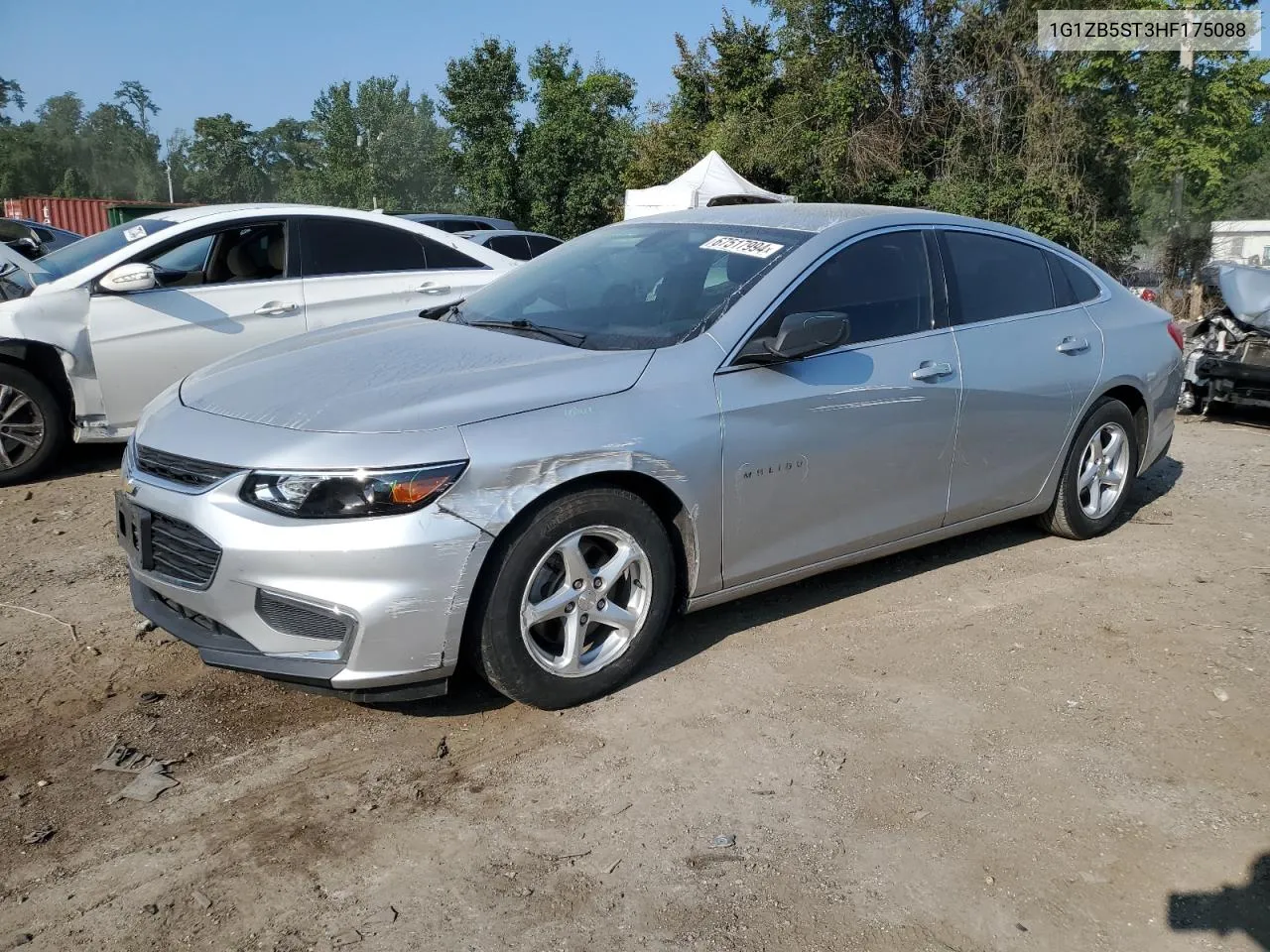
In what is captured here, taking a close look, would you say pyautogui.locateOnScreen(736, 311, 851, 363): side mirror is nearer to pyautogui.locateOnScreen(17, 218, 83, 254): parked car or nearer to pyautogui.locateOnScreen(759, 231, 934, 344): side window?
pyautogui.locateOnScreen(759, 231, 934, 344): side window

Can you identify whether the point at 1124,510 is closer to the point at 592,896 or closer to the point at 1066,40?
the point at 592,896

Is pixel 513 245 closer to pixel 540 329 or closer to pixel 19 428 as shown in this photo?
pixel 19 428

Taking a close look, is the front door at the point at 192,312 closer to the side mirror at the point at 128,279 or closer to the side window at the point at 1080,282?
the side mirror at the point at 128,279

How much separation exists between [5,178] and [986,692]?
86260mm

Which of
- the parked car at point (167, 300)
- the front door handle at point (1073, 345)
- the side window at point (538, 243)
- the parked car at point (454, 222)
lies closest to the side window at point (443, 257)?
the parked car at point (167, 300)

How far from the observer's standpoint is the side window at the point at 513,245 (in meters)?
13.4

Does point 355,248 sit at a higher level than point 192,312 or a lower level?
higher

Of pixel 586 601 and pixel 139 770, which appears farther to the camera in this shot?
pixel 586 601

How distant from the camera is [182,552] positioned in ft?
11.0

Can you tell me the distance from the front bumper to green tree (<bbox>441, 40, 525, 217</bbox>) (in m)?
34.0

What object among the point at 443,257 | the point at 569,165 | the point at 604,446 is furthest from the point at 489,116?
the point at 604,446

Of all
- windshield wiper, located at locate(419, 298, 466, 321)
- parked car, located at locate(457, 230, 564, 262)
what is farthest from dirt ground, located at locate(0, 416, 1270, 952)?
parked car, located at locate(457, 230, 564, 262)

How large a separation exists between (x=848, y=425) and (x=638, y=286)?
0.99m

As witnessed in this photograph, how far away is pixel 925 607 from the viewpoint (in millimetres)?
4680
